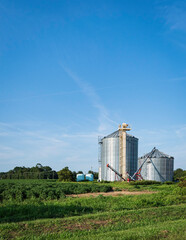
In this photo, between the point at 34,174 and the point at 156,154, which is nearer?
the point at 156,154

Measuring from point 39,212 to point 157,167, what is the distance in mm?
47214

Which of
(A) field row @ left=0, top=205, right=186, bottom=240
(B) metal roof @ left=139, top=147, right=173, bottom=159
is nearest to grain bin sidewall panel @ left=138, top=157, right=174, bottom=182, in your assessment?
(B) metal roof @ left=139, top=147, right=173, bottom=159

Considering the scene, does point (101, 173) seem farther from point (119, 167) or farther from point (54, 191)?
point (54, 191)

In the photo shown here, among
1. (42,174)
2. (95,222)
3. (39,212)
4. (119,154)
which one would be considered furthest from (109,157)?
(42,174)

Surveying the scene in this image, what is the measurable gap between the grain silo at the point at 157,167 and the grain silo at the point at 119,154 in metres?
4.32

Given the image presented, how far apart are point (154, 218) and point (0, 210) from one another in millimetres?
9153

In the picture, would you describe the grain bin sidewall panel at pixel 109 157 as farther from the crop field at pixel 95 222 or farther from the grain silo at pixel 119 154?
the crop field at pixel 95 222

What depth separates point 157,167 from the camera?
60344 millimetres

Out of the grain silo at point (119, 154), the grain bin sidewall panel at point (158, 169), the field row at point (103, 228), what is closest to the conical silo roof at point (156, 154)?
the grain bin sidewall panel at point (158, 169)

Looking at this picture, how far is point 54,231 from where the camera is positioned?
39.8ft

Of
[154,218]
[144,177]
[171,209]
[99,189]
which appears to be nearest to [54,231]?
[154,218]

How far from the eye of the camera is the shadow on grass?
15.6m

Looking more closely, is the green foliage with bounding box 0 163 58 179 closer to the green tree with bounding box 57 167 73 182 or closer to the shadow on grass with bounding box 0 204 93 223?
the green tree with bounding box 57 167 73 182

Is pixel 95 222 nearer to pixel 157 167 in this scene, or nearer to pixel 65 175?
pixel 157 167
